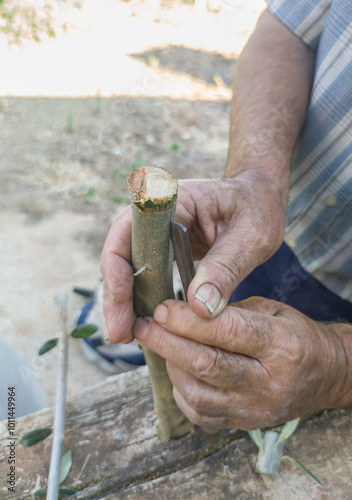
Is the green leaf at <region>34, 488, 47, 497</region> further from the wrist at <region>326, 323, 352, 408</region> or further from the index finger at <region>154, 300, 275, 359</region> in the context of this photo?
the wrist at <region>326, 323, 352, 408</region>

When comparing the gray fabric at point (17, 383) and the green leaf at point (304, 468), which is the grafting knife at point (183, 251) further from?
the gray fabric at point (17, 383)

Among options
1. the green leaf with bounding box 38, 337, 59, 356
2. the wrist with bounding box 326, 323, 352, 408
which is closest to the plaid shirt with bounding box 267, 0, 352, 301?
the wrist with bounding box 326, 323, 352, 408

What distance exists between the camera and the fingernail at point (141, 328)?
99cm

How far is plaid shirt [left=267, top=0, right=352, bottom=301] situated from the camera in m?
1.31

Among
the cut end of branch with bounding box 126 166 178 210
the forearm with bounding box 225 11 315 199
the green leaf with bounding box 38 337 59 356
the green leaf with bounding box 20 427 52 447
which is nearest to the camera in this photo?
the cut end of branch with bounding box 126 166 178 210

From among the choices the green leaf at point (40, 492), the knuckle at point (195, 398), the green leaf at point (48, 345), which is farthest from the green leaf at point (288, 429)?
the green leaf at point (48, 345)

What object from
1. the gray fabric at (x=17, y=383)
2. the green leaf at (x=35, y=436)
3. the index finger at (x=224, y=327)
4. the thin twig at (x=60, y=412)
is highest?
the index finger at (x=224, y=327)

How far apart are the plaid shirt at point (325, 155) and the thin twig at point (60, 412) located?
2.67ft

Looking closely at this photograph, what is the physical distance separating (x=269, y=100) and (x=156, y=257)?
92 cm

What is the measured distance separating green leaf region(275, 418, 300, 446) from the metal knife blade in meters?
0.46

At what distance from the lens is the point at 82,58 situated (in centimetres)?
493

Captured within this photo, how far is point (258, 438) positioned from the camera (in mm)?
1098

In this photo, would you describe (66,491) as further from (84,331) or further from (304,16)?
(304,16)

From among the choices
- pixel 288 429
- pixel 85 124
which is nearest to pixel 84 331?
pixel 288 429
